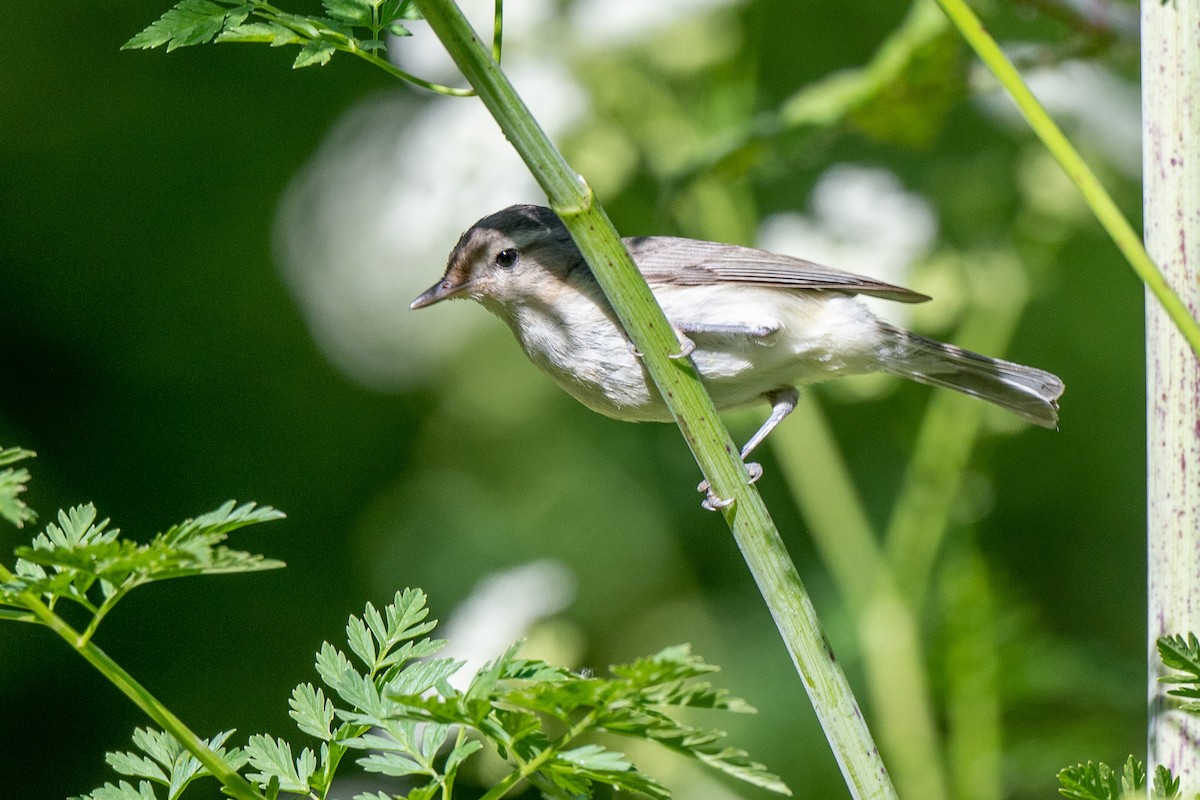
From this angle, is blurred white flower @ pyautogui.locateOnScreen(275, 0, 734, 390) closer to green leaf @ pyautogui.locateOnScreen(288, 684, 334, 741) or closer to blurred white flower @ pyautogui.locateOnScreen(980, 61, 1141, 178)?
blurred white flower @ pyautogui.locateOnScreen(980, 61, 1141, 178)

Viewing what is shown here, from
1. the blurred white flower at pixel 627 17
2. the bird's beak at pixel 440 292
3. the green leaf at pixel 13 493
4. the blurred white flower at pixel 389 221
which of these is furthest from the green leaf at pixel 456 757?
the blurred white flower at pixel 627 17

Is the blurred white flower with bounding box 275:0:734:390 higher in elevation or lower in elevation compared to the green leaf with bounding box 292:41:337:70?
higher

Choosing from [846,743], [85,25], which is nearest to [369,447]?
[85,25]

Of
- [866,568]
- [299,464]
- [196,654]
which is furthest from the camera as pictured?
[299,464]

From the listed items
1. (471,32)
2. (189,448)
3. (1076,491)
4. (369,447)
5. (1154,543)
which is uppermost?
(189,448)

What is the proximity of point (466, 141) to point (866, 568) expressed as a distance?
4.35 ft

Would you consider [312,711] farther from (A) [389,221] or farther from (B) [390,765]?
(A) [389,221]

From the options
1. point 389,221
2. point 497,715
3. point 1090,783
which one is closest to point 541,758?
point 497,715

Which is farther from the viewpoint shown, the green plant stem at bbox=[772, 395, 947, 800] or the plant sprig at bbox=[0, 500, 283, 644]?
the green plant stem at bbox=[772, 395, 947, 800]

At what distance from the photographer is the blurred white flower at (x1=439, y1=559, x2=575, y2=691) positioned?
235 centimetres

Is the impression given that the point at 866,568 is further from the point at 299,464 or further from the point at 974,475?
the point at 299,464

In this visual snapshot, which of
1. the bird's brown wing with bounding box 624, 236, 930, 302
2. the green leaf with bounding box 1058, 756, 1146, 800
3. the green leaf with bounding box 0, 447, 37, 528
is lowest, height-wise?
the green leaf with bounding box 1058, 756, 1146, 800

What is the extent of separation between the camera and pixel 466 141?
280 centimetres

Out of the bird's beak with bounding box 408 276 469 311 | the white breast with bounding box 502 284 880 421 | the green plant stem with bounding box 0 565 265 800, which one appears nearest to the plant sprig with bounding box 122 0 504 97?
the green plant stem with bounding box 0 565 265 800
